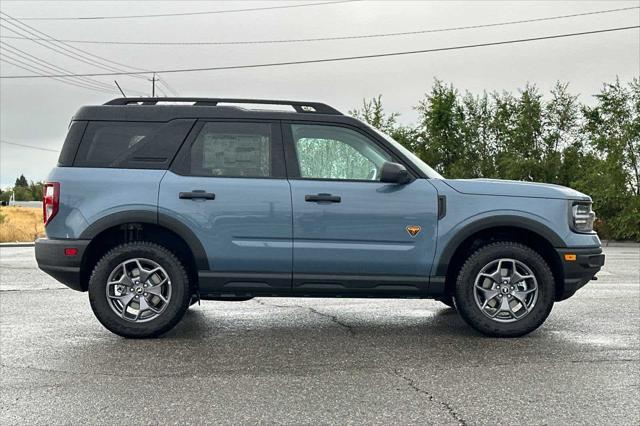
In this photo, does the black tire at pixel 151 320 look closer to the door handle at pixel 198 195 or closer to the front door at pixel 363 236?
the door handle at pixel 198 195

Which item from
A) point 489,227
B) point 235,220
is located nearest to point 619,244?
point 489,227

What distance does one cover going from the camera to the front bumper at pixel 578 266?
592 centimetres

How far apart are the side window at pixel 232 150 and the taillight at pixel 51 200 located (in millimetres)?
1112

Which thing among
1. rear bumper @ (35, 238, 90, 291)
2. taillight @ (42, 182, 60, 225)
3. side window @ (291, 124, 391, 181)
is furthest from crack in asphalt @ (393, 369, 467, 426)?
taillight @ (42, 182, 60, 225)

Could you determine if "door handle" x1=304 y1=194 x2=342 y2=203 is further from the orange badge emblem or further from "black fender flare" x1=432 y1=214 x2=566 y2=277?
"black fender flare" x1=432 y1=214 x2=566 y2=277

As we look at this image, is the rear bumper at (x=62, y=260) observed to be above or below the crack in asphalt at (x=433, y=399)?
above

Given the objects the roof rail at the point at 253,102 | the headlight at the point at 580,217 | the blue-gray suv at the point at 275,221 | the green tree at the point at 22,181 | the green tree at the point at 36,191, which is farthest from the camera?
the green tree at the point at 22,181

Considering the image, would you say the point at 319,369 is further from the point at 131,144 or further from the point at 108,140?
the point at 108,140

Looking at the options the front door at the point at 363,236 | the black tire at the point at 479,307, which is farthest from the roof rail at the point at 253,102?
the black tire at the point at 479,307

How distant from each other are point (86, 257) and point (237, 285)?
1.32m

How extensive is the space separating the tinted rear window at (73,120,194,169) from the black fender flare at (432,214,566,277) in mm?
2463

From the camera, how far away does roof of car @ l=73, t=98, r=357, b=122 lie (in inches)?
236

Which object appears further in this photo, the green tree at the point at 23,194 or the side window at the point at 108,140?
the green tree at the point at 23,194

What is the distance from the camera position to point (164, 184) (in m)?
5.85
